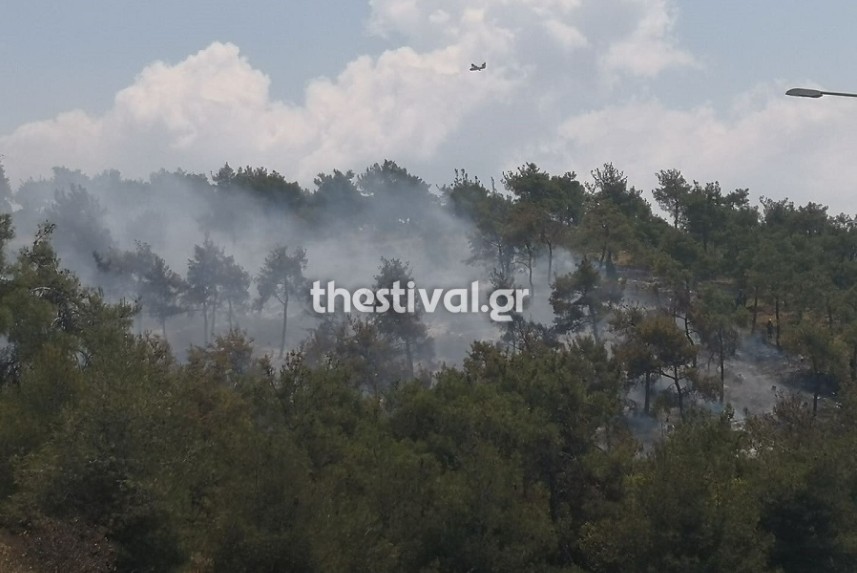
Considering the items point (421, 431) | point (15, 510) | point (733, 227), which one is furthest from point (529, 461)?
point (733, 227)

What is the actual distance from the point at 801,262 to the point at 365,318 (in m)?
29.5

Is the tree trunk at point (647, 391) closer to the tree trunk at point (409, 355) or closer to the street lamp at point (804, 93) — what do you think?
the tree trunk at point (409, 355)

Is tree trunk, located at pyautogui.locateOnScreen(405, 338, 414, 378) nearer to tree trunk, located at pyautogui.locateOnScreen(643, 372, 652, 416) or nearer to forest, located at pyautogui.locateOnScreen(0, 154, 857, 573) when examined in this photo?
forest, located at pyautogui.locateOnScreen(0, 154, 857, 573)

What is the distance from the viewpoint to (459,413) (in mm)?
30594

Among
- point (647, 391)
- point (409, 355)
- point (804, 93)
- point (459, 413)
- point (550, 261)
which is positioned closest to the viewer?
point (804, 93)

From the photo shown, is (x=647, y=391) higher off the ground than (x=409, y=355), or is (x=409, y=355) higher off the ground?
(x=409, y=355)

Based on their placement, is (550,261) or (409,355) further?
(550,261)

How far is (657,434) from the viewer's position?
175ft

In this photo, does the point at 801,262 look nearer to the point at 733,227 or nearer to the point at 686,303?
the point at 733,227

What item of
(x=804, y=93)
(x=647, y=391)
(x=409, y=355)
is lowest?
(x=647, y=391)

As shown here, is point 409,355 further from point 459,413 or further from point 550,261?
point 459,413

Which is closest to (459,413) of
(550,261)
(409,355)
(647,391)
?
(647,391)

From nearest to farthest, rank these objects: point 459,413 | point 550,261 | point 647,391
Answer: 1. point 459,413
2. point 647,391
3. point 550,261

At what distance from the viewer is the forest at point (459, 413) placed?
20641 millimetres
